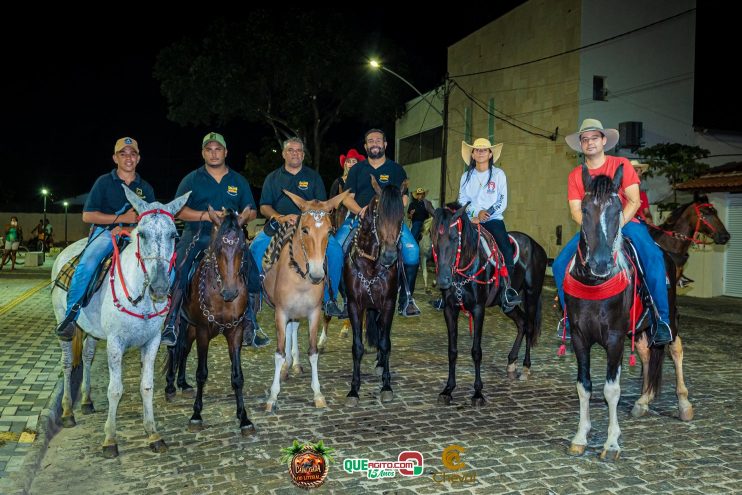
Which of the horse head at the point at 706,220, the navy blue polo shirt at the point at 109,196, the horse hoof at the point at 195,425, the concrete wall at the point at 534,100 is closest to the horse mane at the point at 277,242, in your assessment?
the navy blue polo shirt at the point at 109,196

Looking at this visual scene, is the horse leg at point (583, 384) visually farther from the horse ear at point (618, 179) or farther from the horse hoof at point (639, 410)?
the horse ear at point (618, 179)

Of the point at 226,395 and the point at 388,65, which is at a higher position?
the point at 388,65

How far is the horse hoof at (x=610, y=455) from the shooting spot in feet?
17.5

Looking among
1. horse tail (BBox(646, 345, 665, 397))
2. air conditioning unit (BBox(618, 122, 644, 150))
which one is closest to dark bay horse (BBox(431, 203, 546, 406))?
horse tail (BBox(646, 345, 665, 397))

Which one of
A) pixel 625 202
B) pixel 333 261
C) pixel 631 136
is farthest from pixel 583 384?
pixel 631 136

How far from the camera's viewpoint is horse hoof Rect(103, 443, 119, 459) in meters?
5.34

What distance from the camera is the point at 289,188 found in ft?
25.9

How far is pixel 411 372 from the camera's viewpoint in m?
8.63

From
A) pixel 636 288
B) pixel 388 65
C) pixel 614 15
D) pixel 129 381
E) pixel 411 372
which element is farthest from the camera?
pixel 388 65

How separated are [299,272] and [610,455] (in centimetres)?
374

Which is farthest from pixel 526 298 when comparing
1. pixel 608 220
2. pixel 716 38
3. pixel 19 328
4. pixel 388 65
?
pixel 388 65

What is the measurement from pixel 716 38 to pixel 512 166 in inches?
400

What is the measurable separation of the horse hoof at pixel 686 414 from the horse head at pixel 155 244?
18.3 ft

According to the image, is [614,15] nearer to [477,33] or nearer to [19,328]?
[477,33]
